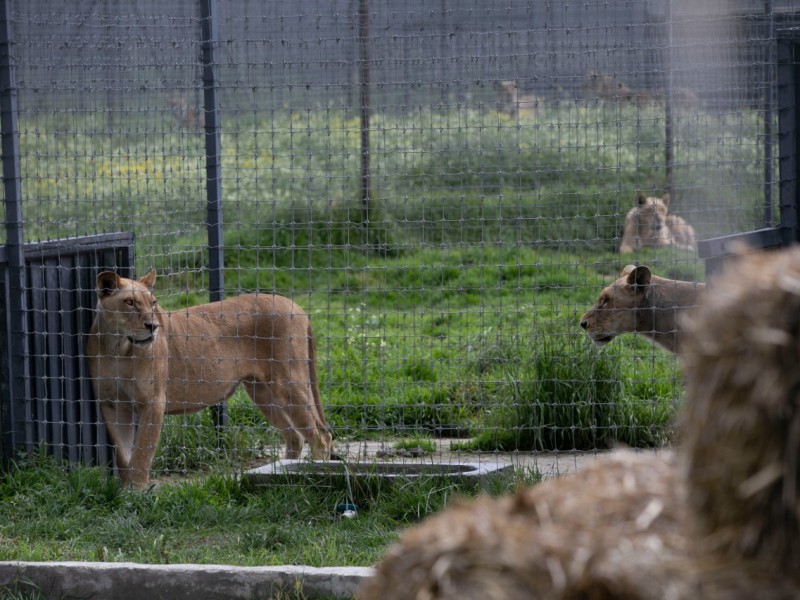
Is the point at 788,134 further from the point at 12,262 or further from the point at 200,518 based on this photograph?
the point at 12,262

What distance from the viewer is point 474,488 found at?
645 centimetres

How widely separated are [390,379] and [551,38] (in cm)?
285

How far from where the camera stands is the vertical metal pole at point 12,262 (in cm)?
711

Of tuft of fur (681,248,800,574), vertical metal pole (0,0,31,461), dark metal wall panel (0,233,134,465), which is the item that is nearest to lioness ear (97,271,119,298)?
dark metal wall panel (0,233,134,465)

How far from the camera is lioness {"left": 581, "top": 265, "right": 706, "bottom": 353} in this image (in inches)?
312

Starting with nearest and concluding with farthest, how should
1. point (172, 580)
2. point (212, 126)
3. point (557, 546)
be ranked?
point (557, 546) < point (172, 580) < point (212, 126)

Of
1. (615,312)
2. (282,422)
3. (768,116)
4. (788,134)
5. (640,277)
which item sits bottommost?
(282,422)

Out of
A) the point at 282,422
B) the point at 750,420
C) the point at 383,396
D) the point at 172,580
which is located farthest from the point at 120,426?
the point at 750,420

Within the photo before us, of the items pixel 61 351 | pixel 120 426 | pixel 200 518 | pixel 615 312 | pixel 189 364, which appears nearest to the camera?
pixel 200 518

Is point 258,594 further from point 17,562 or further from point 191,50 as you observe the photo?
point 191,50

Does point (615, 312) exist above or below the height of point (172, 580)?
above

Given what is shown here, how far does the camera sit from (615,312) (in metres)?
8.04

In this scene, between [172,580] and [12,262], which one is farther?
[12,262]

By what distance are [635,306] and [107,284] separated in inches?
137
